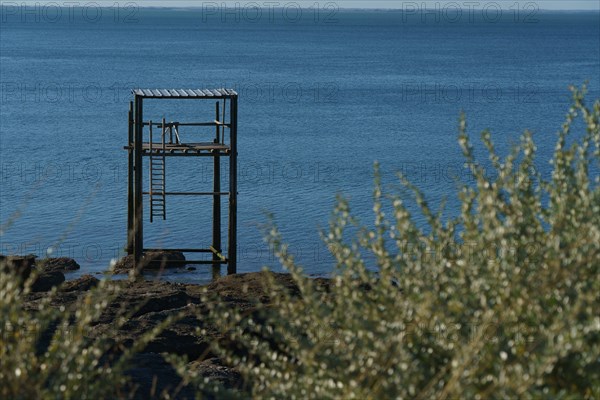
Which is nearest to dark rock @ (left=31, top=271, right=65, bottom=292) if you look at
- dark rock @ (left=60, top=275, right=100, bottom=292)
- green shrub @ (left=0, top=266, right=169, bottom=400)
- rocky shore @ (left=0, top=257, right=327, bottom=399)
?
rocky shore @ (left=0, top=257, right=327, bottom=399)

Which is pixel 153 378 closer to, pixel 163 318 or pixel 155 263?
pixel 163 318

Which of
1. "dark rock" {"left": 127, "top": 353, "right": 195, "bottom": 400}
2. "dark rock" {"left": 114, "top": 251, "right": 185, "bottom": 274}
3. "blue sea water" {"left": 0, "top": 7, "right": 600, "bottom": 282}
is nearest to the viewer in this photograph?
"dark rock" {"left": 127, "top": 353, "right": 195, "bottom": 400}

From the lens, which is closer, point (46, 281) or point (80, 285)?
point (80, 285)

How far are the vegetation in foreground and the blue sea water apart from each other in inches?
46.3

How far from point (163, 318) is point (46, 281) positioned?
17.4ft

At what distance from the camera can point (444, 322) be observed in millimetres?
6070

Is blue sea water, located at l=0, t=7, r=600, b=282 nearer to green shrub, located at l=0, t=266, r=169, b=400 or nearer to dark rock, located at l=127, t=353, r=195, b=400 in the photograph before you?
green shrub, located at l=0, t=266, r=169, b=400

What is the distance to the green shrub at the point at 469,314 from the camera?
18.5 feet

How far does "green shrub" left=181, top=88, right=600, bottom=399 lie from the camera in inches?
222

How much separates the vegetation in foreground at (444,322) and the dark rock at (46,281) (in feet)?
41.8

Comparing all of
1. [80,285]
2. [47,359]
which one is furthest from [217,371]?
[80,285]

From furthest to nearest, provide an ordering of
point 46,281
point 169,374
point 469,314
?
point 46,281
point 169,374
point 469,314

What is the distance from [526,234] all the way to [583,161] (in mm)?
798

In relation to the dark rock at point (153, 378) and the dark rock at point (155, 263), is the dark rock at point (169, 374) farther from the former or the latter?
the dark rock at point (155, 263)
